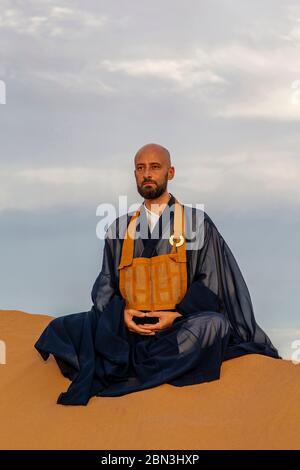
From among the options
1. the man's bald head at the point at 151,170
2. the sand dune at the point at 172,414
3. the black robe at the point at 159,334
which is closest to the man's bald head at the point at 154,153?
the man's bald head at the point at 151,170

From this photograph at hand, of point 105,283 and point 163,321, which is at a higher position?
point 105,283

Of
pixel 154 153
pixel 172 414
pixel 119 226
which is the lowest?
pixel 172 414

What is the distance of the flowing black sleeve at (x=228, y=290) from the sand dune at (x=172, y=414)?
308mm

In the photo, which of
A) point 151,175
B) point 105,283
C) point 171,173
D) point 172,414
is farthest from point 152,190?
point 172,414

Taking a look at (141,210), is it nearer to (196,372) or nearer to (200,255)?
(200,255)

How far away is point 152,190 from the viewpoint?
768 centimetres

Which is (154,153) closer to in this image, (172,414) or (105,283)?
(105,283)

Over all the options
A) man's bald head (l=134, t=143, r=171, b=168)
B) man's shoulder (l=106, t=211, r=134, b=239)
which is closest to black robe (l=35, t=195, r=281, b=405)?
man's shoulder (l=106, t=211, r=134, b=239)

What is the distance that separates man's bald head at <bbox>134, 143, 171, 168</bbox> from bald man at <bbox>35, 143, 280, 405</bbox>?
10 mm

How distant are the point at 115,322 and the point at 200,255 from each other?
1.01 m

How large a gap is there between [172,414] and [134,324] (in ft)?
3.45

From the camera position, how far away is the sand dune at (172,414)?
6191 millimetres

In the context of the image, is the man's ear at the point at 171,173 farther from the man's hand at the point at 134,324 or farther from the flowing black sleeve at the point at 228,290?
the man's hand at the point at 134,324

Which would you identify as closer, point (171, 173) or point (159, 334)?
point (159, 334)
